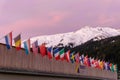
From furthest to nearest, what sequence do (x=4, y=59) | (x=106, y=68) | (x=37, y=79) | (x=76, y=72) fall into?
1. (x=106, y=68)
2. (x=76, y=72)
3. (x=37, y=79)
4. (x=4, y=59)

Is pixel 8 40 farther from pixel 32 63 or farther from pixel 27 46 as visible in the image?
pixel 32 63

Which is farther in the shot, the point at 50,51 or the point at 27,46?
the point at 50,51

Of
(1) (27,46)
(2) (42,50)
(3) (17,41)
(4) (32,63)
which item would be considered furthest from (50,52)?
(3) (17,41)

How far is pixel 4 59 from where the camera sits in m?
29.9

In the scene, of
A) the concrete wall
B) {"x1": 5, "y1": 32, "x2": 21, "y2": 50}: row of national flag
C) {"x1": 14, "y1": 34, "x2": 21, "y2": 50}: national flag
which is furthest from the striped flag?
{"x1": 14, "y1": 34, "x2": 21, "y2": 50}: national flag

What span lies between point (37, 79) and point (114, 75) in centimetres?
3035

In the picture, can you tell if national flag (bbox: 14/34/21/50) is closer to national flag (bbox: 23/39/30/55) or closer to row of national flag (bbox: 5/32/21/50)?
row of national flag (bbox: 5/32/21/50)

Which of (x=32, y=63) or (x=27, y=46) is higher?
(x=27, y=46)

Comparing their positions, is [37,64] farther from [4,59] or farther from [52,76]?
[4,59]

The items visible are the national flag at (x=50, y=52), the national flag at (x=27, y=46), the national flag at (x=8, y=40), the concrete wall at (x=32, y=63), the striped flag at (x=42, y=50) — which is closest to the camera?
the national flag at (x=8, y=40)

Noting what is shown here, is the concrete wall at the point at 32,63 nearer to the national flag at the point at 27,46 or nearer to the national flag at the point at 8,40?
the national flag at the point at 27,46

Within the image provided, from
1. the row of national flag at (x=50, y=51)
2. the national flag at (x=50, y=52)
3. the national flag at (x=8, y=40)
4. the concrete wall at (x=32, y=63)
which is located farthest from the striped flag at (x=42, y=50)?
the national flag at (x=8, y=40)

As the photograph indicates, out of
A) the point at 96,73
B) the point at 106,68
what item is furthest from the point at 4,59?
the point at 106,68

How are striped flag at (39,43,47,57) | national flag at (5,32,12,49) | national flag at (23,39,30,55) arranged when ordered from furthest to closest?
striped flag at (39,43,47,57), national flag at (23,39,30,55), national flag at (5,32,12,49)
